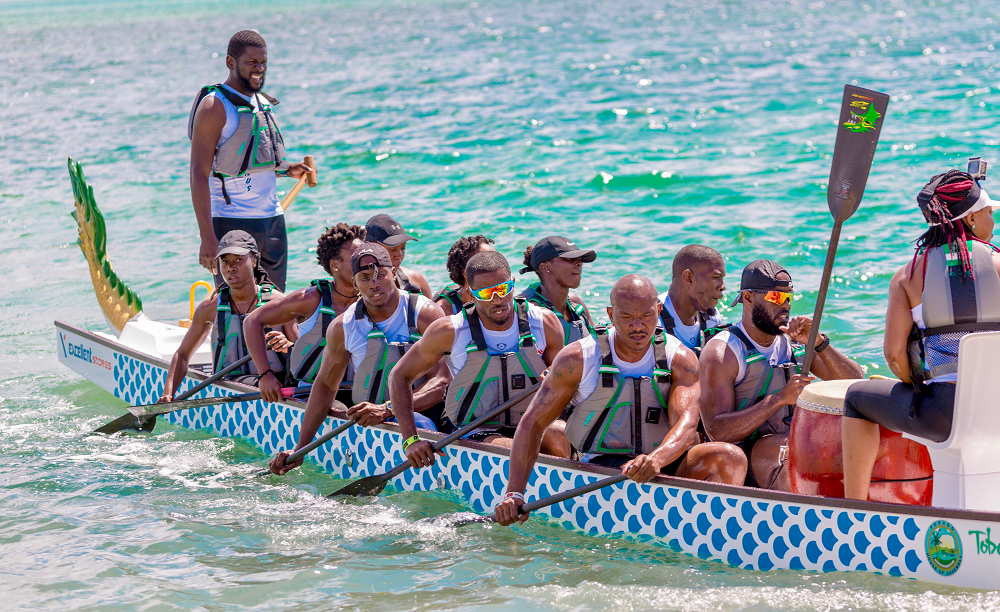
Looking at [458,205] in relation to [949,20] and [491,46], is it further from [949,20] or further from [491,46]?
[949,20]

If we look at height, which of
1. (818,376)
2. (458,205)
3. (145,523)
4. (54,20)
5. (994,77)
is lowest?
(145,523)

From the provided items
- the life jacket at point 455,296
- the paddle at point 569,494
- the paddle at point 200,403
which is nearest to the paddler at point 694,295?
the paddle at point 569,494

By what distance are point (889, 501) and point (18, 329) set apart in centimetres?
928

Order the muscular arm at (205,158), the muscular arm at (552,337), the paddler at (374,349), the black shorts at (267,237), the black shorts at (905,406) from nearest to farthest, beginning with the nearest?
the black shorts at (905,406)
the muscular arm at (552,337)
the paddler at (374,349)
the muscular arm at (205,158)
the black shorts at (267,237)

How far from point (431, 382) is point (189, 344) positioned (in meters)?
2.04

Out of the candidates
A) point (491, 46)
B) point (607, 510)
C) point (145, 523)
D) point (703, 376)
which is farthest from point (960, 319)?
point (491, 46)

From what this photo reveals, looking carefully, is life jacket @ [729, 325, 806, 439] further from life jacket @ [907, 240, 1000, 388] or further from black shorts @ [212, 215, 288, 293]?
black shorts @ [212, 215, 288, 293]

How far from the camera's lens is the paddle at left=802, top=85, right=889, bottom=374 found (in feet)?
15.6

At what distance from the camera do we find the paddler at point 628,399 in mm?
4762

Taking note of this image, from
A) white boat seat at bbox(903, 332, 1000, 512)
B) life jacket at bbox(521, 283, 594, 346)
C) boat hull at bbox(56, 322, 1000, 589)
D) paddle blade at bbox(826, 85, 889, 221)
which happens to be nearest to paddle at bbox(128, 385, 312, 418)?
boat hull at bbox(56, 322, 1000, 589)

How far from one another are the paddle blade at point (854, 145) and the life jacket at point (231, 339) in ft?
12.1

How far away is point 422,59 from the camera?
3088 centimetres

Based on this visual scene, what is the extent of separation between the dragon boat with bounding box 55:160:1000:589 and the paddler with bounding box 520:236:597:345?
42.3 inches

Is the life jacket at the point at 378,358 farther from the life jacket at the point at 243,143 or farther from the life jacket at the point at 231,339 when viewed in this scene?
the life jacket at the point at 243,143
